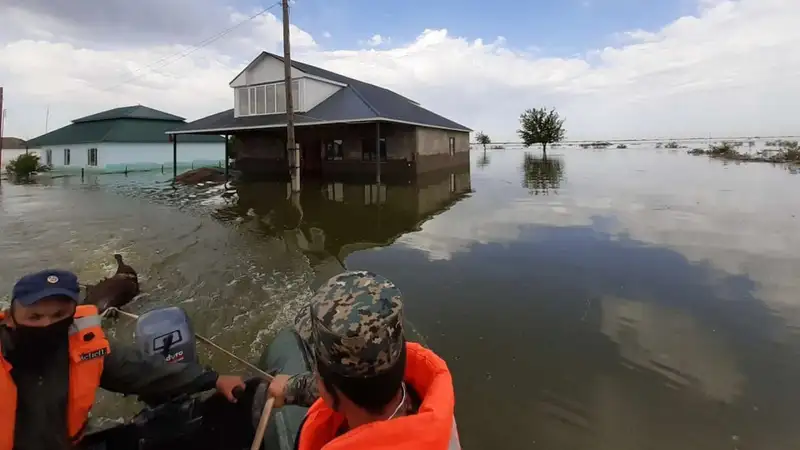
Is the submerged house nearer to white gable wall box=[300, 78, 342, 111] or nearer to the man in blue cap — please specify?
white gable wall box=[300, 78, 342, 111]

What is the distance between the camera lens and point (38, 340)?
1.83 metres

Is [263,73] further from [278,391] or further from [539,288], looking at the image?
[278,391]

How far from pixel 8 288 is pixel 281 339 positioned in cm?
516

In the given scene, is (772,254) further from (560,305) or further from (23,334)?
(23,334)

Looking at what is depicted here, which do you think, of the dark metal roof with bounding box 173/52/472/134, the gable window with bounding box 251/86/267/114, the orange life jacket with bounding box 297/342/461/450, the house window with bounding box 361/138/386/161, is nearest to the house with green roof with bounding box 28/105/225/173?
the dark metal roof with bounding box 173/52/472/134

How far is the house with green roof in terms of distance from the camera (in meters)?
29.5

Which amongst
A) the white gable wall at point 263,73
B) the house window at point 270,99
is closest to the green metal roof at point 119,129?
the white gable wall at point 263,73

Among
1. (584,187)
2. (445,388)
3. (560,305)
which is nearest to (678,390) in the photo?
(560,305)

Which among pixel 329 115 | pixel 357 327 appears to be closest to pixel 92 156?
pixel 329 115

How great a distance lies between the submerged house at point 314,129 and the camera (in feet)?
66.3

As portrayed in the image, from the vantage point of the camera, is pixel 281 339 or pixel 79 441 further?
pixel 281 339

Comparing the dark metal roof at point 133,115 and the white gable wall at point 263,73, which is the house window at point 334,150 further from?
the dark metal roof at point 133,115

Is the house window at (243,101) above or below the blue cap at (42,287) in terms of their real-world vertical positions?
above

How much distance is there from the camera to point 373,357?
1087mm
